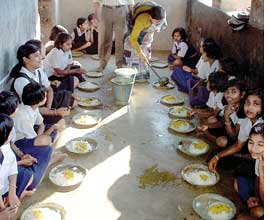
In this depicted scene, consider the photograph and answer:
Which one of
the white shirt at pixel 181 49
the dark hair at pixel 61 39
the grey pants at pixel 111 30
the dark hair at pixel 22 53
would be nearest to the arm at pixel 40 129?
the dark hair at pixel 22 53

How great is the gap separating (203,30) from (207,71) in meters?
1.69

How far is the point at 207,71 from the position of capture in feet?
14.1

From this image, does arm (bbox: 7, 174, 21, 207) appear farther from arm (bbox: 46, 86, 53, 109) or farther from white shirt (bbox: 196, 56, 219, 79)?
white shirt (bbox: 196, 56, 219, 79)

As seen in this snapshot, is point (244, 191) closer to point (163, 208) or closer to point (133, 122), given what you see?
point (163, 208)

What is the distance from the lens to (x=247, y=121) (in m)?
2.88

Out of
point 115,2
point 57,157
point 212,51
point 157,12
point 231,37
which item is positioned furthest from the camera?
point 115,2

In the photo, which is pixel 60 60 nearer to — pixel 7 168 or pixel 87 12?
pixel 7 168

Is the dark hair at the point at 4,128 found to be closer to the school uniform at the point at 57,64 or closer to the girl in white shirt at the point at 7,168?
the girl in white shirt at the point at 7,168

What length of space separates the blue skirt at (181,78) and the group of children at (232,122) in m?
0.21

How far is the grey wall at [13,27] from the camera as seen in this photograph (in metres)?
3.15

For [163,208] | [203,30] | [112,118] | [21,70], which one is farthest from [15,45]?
[203,30]

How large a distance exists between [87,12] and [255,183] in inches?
203

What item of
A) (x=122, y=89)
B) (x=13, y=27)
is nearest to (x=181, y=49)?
(x=122, y=89)

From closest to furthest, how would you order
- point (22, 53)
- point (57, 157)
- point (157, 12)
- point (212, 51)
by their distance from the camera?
point (57, 157)
point (22, 53)
point (212, 51)
point (157, 12)
